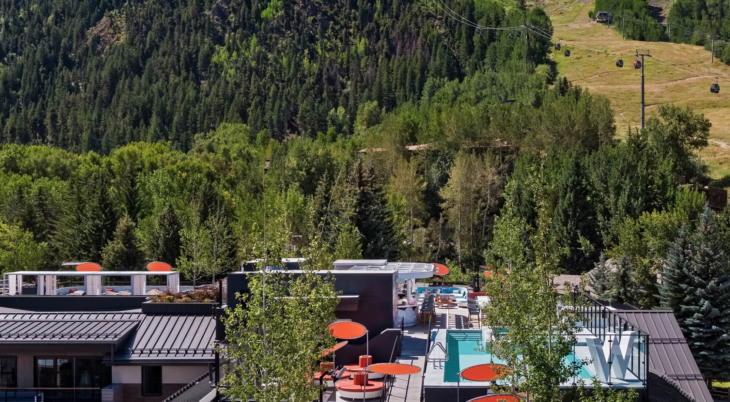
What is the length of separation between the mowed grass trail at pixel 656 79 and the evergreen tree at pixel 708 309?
49912mm

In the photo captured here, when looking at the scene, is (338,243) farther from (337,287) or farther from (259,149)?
(259,149)

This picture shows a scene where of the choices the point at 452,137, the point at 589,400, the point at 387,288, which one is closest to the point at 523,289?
the point at 589,400

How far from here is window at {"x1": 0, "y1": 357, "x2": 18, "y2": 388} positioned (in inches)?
1113

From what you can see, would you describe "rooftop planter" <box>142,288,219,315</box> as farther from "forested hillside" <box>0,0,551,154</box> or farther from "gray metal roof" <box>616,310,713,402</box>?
"forested hillside" <box>0,0,551,154</box>

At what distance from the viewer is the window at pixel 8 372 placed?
92.7ft

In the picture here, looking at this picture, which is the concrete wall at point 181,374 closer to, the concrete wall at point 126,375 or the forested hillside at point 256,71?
the concrete wall at point 126,375

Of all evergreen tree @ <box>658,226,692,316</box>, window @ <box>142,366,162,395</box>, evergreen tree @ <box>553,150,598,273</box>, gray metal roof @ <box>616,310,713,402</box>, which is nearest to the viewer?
gray metal roof @ <box>616,310,713,402</box>

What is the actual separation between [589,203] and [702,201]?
847 centimetres

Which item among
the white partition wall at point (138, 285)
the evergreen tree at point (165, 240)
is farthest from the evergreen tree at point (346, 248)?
the evergreen tree at point (165, 240)

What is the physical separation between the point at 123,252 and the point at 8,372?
35111 millimetres

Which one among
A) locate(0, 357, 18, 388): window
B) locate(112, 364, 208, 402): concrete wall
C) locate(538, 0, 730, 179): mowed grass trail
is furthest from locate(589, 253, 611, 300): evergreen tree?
locate(538, 0, 730, 179): mowed grass trail

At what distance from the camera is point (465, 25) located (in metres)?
170

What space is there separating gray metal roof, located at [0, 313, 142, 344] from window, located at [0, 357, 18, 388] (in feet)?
3.78

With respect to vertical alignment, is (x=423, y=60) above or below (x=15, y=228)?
above
